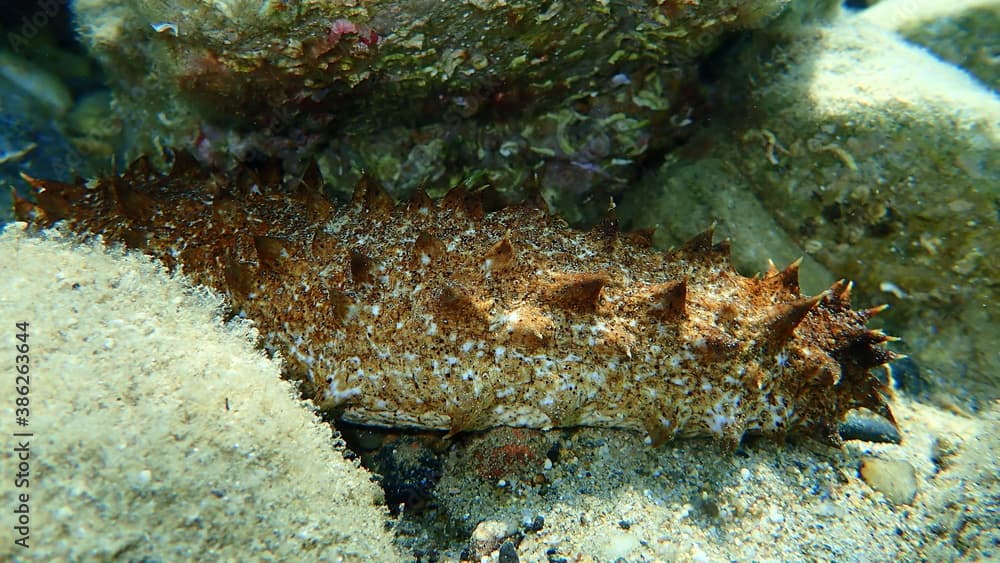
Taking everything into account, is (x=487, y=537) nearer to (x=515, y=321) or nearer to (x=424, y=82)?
(x=515, y=321)

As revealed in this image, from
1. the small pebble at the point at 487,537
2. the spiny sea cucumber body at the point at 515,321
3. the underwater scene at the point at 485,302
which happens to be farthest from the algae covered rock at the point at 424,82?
the small pebble at the point at 487,537

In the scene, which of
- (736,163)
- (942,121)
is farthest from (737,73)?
(942,121)

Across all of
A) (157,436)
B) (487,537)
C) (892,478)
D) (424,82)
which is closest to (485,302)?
(487,537)

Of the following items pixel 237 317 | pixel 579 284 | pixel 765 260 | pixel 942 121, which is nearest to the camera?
pixel 579 284

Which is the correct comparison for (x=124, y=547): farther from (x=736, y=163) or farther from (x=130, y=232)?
(x=736, y=163)

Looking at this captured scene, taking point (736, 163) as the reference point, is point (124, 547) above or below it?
above

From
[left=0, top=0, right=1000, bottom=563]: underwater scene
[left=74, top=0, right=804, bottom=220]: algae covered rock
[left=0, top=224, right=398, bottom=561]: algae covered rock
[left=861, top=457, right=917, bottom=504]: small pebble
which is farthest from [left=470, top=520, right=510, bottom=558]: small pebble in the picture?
[left=74, top=0, right=804, bottom=220]: algae covered rock
